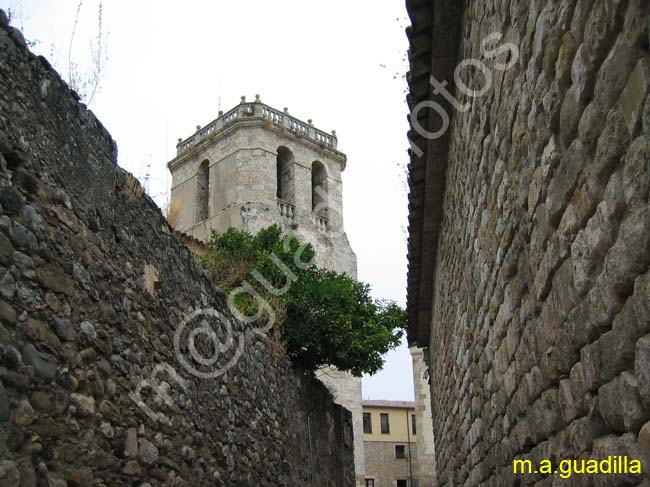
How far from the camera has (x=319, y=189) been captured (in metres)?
27.0

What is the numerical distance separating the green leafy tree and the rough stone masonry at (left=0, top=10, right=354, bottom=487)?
4.09 meters

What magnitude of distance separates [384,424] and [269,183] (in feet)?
60.3

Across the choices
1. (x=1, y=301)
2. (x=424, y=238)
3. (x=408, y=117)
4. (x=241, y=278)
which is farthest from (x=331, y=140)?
(x=1, y=301)

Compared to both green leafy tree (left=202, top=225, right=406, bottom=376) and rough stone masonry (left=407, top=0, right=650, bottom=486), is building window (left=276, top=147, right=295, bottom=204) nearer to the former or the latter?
green leafy tree (left=202, top=225, right=406, bottom=376)

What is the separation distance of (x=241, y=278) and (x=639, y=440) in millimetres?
8795

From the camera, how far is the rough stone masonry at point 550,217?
178 cm

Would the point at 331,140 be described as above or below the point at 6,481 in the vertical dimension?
above

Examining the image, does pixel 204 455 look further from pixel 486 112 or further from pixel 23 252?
pixel 486 112

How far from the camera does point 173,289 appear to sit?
18.6ft

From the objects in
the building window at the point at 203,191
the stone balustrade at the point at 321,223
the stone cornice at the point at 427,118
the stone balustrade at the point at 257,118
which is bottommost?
the stone cornice at the point at 427,118

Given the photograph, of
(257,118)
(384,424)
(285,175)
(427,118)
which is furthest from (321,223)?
(427,118)

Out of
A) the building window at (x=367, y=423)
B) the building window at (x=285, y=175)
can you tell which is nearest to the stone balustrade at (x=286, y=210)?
the building window at (x=285, y=175)

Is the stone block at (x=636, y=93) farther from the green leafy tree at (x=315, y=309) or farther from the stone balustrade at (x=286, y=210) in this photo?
the stone balustrade at (x=286, y=210)

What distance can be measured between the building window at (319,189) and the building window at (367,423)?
15333 millimetres
